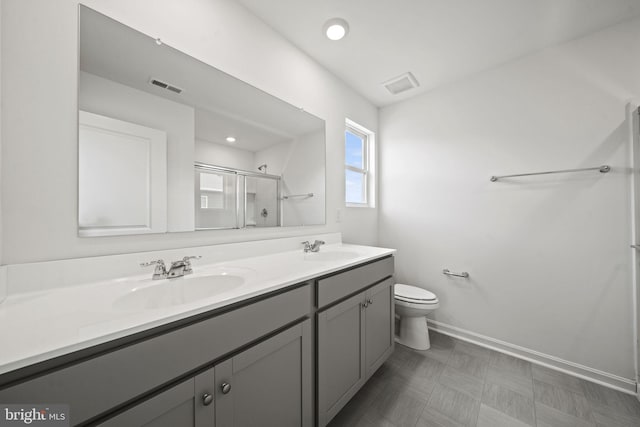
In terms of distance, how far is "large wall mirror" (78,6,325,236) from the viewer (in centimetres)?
92

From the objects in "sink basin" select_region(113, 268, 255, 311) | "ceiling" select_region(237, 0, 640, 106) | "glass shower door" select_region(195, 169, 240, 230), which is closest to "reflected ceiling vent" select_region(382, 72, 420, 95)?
"ceiling" select_region(237, 0, 640, 106)

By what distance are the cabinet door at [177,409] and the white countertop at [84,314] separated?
190mm

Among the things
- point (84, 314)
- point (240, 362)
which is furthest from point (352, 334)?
point (84, 314)

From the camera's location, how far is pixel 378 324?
4.97ft

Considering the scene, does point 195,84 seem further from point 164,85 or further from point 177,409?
point 177,409

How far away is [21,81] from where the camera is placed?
2.53 feet

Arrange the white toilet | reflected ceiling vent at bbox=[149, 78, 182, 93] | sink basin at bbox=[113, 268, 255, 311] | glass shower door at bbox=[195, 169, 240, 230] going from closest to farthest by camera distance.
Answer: sink basin at bbox=[113, 268, 255, 311]
reflected ceiling vent at bbox=[149, 78, 182, 93]
glass shower door at bbox=[195, 169, 240, 230]
the white toilet

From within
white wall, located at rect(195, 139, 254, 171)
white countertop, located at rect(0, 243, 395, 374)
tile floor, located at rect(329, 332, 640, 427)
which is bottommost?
tile floor, located at rect(329, 332, 640, 427)

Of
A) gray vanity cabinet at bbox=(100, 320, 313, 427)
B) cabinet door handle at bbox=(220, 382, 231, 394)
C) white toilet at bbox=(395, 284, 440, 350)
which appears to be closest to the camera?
gray vanity cabinet at bbox=(100, 320, 313, 427)

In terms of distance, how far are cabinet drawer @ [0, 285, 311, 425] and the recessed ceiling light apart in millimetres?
1749

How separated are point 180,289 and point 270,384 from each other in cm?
54

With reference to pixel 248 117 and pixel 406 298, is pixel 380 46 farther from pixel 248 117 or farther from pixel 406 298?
pixel 406 298

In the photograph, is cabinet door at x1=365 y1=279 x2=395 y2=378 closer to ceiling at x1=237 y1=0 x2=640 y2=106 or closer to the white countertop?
the white countertop

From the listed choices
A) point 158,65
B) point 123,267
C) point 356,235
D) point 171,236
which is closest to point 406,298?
point 356,235
